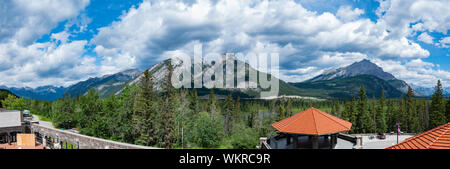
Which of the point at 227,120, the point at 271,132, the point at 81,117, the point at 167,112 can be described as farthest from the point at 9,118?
the point at 227,120

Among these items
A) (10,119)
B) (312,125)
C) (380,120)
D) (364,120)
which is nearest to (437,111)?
(380,120)

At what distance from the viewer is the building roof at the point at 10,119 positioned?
63.7ft

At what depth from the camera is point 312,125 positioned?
1741 cm

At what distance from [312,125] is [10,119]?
79.7ft

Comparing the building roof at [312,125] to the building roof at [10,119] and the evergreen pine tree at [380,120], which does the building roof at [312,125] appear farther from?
the evergreen pine tree at [380,120]

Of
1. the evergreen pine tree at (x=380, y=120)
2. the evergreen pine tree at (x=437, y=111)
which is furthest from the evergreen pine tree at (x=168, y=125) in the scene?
the evergreen pine tree at (x=437, y=111)

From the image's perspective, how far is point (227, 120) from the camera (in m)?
72.0

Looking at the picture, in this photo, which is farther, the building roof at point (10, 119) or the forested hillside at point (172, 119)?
the forested hillside at point (172, 119)

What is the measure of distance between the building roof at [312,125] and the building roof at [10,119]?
70.9 ft

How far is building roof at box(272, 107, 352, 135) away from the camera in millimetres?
17078

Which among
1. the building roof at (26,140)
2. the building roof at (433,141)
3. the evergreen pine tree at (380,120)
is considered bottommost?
the evergreen pine tree at (380,120)

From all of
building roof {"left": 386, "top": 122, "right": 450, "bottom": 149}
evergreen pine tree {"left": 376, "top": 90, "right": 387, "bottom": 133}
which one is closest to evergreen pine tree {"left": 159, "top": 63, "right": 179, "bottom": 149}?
building roof {"left": 386, "top": 122, "right": 450, "bottom": 149}
